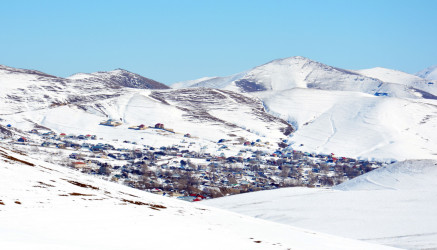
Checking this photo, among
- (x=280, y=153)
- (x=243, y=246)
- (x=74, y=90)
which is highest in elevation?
(x=74, y=90)

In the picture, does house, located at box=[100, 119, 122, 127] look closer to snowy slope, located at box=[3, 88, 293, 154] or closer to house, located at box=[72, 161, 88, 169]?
snowy slope, located at box=[3, 88, 293, 154]

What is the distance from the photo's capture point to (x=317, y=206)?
2919 centimetres

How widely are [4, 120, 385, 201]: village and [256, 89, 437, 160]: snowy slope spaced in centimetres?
921

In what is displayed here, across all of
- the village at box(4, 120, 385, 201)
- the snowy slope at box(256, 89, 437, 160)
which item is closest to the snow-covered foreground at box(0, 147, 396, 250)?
the village at box(4, 120, 385, 201)

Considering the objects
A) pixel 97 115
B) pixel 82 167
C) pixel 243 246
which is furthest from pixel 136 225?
pixel 97 115

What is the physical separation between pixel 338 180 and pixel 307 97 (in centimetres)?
8740

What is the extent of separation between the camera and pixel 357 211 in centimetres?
2739

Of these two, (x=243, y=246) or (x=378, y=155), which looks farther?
(x=378, y=155)

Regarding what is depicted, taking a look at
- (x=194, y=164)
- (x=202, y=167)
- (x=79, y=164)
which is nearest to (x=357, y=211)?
(x=79, y=164)

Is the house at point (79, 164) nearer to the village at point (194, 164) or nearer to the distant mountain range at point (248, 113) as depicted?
the village at point (194, 164)

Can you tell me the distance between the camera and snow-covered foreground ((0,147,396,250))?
12.2 meters

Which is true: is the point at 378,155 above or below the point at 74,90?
below

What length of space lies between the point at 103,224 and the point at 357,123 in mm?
111713

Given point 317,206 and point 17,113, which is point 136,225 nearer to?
point 317,206
